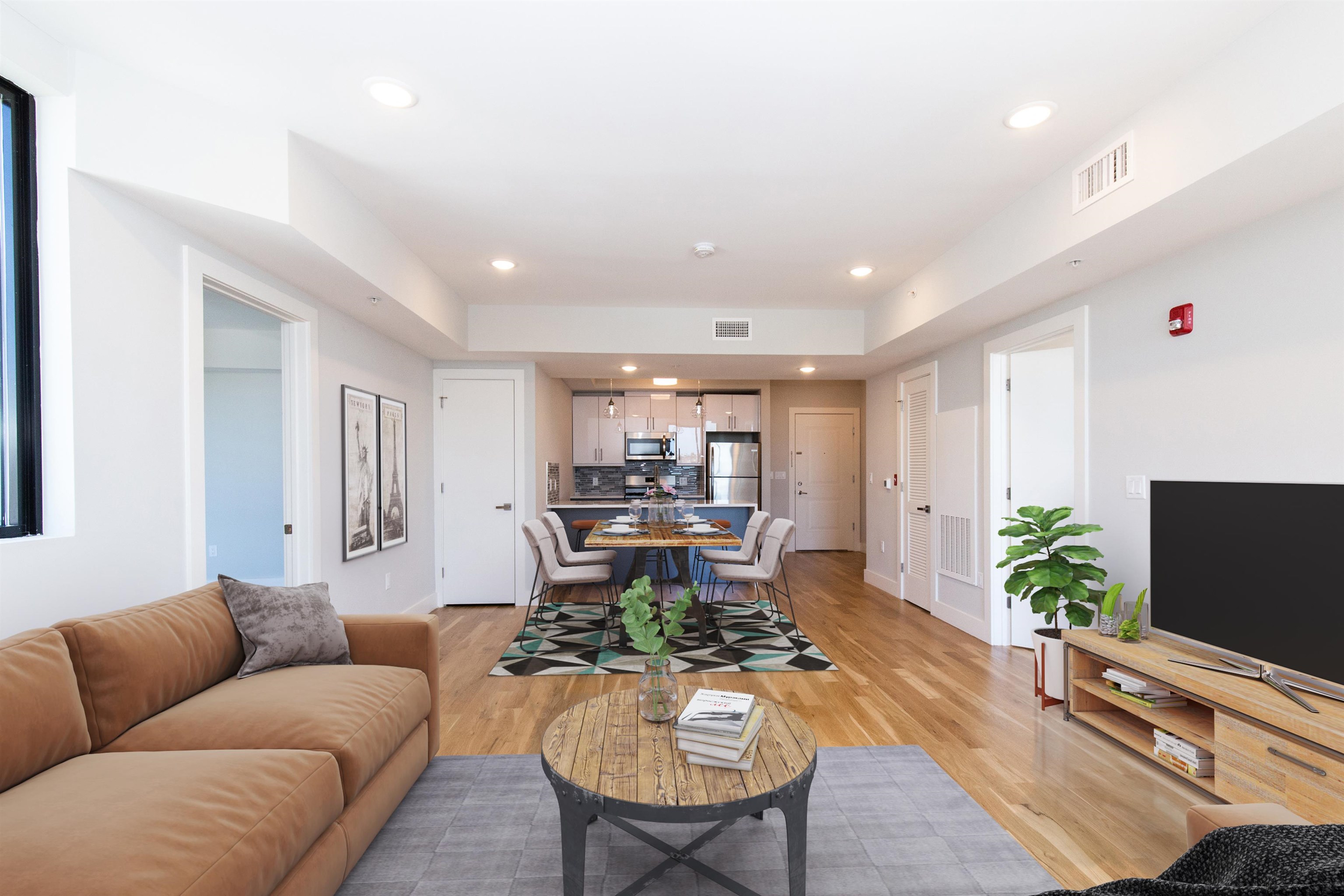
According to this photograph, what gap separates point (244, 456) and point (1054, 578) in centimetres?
558

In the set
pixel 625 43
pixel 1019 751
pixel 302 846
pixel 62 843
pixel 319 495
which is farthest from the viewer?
pixel 319 495

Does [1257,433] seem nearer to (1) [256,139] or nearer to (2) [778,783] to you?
(2) [778,783]

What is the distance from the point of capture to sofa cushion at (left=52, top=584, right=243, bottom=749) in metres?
1.73

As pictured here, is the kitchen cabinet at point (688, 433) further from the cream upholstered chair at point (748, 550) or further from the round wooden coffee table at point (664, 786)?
the round wooden coffee table at point (664, 786)

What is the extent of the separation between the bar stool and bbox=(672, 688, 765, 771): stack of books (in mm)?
2951

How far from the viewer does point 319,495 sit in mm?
3557

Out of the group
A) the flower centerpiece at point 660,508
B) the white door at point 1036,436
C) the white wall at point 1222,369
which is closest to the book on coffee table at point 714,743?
the white wall at point 1222,369

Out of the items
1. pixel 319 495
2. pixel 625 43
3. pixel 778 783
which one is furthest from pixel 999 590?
pixel 319 495

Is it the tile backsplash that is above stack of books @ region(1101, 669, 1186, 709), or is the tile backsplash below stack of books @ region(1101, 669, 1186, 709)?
above

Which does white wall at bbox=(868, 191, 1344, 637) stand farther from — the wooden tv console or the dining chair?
the dining chair

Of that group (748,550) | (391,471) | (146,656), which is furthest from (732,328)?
(146,656)

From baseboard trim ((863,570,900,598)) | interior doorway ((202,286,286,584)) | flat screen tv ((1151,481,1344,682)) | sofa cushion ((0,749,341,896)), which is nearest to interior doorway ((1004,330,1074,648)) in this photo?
flat screen tv ((1151,481,1344,682))

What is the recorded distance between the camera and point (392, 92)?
2213 mm

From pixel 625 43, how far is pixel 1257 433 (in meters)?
2.74
